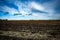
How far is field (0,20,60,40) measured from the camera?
254 centimetres

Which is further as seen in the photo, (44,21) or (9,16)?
(9,16)

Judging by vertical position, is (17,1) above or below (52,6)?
above

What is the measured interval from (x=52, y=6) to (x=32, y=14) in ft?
1.86

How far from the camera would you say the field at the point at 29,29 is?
2.54 metres

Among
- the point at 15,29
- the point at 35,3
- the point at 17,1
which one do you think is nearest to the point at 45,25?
the point at 35,3

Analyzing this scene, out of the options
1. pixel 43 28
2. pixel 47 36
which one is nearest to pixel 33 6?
pixel 43 28

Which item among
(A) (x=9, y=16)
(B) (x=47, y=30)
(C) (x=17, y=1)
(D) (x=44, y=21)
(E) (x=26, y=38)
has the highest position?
(C) (x=17, y=1)

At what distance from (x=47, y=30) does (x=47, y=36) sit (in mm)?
156

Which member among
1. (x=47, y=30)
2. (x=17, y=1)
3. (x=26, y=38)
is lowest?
(x=26, y=38)

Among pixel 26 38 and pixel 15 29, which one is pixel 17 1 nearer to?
pixel 15 29

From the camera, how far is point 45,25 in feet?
8.57

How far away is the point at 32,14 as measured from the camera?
2.68 metres

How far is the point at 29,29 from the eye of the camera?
2658mm

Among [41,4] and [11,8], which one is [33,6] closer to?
[41,4]
